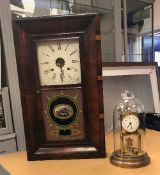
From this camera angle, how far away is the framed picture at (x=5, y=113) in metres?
1.05

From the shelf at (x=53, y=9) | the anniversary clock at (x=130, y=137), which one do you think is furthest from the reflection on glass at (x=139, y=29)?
the anniversary clock at (x=130, y=137)

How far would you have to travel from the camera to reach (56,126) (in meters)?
0.76

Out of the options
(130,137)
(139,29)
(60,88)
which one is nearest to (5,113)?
(60,88)

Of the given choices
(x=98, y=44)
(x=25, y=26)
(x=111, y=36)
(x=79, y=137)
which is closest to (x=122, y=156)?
(x=79, y=137)

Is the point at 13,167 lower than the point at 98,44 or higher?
lower

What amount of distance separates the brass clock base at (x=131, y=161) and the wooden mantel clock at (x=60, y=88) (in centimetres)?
6

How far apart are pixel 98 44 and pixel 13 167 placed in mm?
481

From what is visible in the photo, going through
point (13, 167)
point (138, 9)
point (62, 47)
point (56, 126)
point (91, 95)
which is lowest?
point (13, 167)

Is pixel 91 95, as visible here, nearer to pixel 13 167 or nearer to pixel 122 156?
pixel 122 156

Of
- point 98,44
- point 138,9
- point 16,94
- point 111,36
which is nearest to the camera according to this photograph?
point 98,44

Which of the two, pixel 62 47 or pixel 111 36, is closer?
pixel 62 47

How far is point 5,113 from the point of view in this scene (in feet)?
3.49

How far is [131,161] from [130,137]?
100mm

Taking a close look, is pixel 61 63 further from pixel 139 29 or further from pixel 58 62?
pixel 139 29
